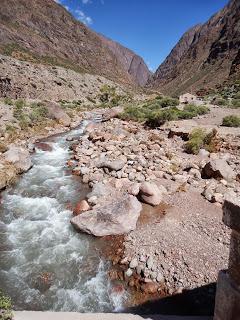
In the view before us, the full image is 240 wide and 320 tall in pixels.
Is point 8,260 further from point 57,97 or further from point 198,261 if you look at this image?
point 57,97

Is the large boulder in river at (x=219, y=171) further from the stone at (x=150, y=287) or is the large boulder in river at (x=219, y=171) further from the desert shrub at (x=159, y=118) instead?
the desert shrub at (x=159, y=118)

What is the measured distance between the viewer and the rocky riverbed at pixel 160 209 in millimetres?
7352

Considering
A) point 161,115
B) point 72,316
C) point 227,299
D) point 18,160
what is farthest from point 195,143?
point 227,299

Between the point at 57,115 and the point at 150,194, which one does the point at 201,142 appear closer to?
the point at 150,194

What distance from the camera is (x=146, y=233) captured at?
28.8ft

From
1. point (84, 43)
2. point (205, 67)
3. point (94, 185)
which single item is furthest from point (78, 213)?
point (205, 67)

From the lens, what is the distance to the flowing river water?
6914 mm

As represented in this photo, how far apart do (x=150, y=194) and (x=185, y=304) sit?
4290 mm

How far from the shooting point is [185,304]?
6.61m

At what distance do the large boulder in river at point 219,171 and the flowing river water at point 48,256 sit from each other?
4890mm

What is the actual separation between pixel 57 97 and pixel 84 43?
219 feet

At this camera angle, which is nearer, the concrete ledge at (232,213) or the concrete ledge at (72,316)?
the concrete ledge at (232,213)

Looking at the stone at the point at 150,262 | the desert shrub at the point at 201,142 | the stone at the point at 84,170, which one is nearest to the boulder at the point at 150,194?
the stone at the point at 150,262

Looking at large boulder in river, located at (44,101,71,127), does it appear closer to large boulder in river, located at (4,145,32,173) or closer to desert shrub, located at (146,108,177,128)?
desert shrub, located at (146,108,177,128)
